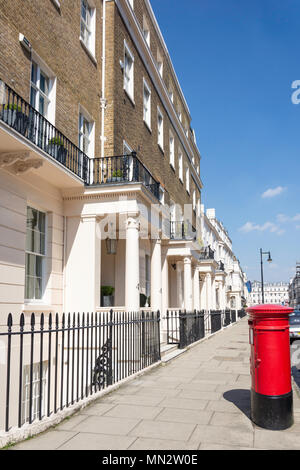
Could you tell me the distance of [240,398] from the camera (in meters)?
6.95

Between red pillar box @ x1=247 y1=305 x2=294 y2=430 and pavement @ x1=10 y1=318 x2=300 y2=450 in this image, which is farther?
red pillar box @ x1=247 y1=305 x2=294 y2=430

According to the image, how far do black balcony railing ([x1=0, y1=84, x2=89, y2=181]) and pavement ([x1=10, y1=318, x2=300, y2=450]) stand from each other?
18.8 feet

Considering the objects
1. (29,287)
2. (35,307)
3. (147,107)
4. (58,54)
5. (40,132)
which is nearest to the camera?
(40,132)

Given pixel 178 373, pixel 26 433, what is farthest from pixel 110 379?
pixel 26 433

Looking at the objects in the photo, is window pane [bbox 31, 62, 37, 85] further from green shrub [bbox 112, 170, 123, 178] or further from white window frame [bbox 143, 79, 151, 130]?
white window frame [bbox 143, 79, 151, 130]

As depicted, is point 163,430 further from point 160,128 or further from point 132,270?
→ point 160,128

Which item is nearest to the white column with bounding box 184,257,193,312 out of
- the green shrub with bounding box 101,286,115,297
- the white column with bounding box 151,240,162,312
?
the white column with bounding box 151,240,162,312

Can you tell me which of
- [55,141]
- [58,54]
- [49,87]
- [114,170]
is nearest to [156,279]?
[114,170]

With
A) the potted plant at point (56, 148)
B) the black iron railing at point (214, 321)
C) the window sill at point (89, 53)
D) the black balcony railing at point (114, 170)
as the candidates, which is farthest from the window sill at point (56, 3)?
the black iron railing at point (214, 321)

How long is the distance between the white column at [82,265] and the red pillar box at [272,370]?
7677 millimetres

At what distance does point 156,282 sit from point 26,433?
34.3 ft

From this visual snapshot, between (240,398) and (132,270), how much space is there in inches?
231

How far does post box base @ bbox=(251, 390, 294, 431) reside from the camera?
16.7ft

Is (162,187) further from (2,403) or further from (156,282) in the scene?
(2,403)
